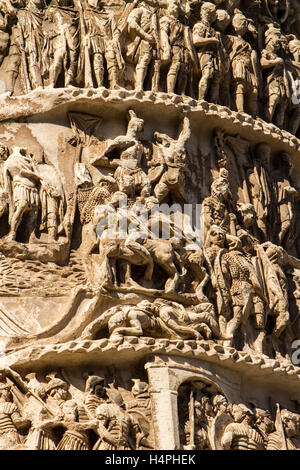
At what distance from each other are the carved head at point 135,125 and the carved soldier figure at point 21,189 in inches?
44.7

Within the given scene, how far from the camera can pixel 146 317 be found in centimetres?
1401

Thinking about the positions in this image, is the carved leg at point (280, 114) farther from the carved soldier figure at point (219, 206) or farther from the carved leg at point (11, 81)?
the carved leg at point (11, 81)

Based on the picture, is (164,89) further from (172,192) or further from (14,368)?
(14,368)

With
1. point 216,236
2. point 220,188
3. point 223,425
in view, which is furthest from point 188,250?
point 223,425

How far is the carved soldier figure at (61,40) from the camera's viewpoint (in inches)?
605

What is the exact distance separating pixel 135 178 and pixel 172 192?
1.45 ft

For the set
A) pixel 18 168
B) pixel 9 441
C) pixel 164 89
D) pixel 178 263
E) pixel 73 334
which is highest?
pixel 164 89

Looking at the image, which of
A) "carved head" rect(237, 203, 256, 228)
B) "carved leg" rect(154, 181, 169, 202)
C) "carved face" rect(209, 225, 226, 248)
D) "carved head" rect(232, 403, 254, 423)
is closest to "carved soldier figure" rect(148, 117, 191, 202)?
"carved leg" rect(154, 181, 169, 202)

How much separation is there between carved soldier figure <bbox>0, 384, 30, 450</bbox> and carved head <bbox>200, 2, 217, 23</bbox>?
17.4 ft

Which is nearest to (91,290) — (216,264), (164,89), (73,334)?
(73,334)

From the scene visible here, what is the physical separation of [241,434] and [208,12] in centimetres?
514

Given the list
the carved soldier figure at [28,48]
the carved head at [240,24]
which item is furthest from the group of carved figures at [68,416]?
the carved head at [240,24]

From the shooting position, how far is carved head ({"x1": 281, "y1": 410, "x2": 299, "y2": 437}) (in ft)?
46.8

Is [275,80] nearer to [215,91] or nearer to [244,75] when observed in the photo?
[244,75]
